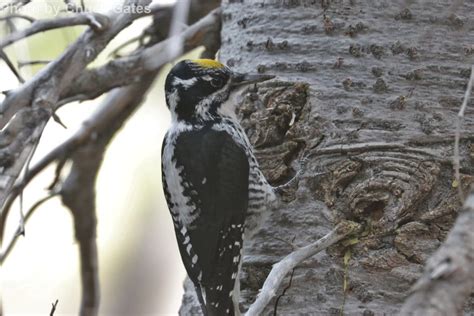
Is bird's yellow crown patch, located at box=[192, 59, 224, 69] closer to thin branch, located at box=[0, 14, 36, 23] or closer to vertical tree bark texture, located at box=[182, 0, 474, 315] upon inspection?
vertical tree bark texture, located at box=[182, 0, 474, 315]

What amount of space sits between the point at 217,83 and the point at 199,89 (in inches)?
4.7

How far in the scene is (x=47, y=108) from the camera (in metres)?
2.60

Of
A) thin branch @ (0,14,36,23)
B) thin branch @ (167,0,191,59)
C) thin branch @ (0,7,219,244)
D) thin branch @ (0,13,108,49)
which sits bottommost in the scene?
thin branch @ (0,7,219,244)

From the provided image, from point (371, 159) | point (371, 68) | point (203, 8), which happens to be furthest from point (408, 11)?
point (203, 8)

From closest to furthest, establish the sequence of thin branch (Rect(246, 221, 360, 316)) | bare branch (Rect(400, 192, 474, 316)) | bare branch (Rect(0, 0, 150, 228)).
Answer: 1. bare branch (Rect(400, 192, 474, 316))
2. thin branch (Rect(246, 221, 360, 316))
3. bare branch (Rect(0, 0, 150, 228))

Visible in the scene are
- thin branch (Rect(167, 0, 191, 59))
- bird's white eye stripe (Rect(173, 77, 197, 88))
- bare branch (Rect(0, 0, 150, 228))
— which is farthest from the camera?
bird's white eye stripe (Rect(173, 77, 197, 88))

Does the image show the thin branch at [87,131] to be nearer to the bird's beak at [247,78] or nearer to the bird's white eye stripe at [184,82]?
the bird's white eye stripe at [184,82]

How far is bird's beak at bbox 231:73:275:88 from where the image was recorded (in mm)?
2838

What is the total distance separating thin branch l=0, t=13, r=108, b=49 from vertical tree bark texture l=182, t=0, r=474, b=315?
1.99ft

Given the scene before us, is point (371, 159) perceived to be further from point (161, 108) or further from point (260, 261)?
point (161, 108)

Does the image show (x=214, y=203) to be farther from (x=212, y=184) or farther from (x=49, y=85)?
(x=49, y=85)

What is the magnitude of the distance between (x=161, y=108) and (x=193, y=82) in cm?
156

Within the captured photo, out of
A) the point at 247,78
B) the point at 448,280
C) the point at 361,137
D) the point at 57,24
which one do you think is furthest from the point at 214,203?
the point at 448,280

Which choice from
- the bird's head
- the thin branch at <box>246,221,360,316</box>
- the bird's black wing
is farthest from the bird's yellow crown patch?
the thin branch at <box>246,221,360,316</box>
